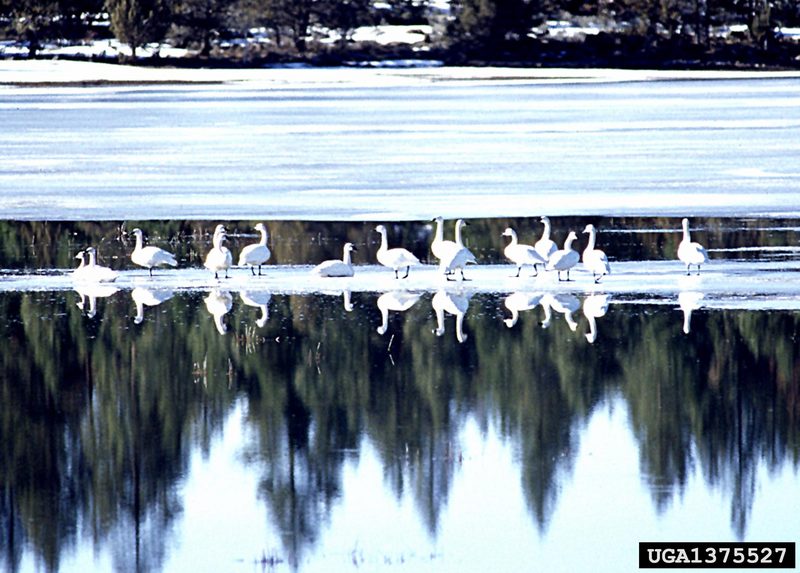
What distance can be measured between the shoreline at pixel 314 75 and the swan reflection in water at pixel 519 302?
46.6m

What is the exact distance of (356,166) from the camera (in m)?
26.9

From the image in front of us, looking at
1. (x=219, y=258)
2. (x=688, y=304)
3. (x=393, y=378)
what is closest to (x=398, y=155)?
(x=219, y=258)

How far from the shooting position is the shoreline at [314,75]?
64.2 metres

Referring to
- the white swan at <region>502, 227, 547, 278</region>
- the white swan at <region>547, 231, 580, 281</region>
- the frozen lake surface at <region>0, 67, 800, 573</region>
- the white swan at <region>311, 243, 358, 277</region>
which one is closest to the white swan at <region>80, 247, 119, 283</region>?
the frozen lake surface at <region>0, 67, 800, 573</region>

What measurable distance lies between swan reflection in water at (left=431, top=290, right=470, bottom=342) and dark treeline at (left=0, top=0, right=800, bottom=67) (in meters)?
61.2

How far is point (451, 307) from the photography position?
1405cm

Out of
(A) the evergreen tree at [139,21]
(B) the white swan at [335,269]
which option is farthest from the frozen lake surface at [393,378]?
(A) the evergreen tree at [139,21]

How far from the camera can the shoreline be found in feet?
211

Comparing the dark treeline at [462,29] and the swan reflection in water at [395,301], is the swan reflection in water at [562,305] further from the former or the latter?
the dark treeline at [462,29]

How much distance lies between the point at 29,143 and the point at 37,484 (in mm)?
24226

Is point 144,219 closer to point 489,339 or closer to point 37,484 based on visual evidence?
point 489,339

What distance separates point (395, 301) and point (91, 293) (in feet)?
8.35

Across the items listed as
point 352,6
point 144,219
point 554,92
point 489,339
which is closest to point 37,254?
point 144,219

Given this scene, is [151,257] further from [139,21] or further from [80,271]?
[139,21]
